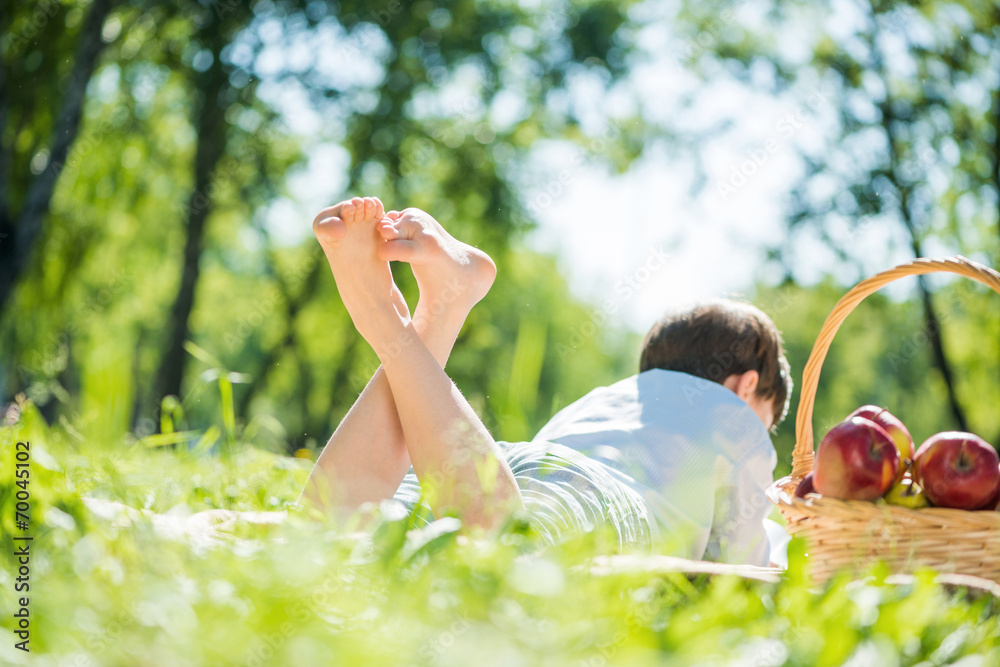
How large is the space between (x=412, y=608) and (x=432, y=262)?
58.8 inches

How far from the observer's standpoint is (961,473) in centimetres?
155

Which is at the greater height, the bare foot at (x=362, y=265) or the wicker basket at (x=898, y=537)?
the bare foot at (x=362, y=265)

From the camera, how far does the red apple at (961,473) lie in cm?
155

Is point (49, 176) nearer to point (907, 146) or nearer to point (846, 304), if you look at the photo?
point (846, 304)

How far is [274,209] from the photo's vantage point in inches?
500

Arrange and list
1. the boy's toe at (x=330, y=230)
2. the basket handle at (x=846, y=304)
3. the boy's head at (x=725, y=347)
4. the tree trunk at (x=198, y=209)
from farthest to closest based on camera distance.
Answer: the tree trunk at (x=198, y=209)
the boy's head at (x=725, y=347)
the boy's toe at (x=330, y=230)
the basket handle at (x=846, y=304)

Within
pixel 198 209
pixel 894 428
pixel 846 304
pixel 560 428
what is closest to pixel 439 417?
pixel 560 428

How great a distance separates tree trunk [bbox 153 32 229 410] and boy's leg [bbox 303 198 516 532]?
7627mm

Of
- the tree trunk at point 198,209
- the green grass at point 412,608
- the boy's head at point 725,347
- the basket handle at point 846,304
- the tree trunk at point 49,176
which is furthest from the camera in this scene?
the tree trunk at point 198,209

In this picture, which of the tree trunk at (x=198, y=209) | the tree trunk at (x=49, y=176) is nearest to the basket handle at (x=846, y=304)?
the tree trunk at (x=49, y=176)

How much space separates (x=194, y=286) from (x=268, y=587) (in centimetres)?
970

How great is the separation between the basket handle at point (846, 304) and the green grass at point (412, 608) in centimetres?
87

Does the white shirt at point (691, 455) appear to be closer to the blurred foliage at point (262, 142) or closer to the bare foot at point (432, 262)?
the bare foot at point (432, 262)

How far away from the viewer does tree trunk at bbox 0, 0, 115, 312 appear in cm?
616
